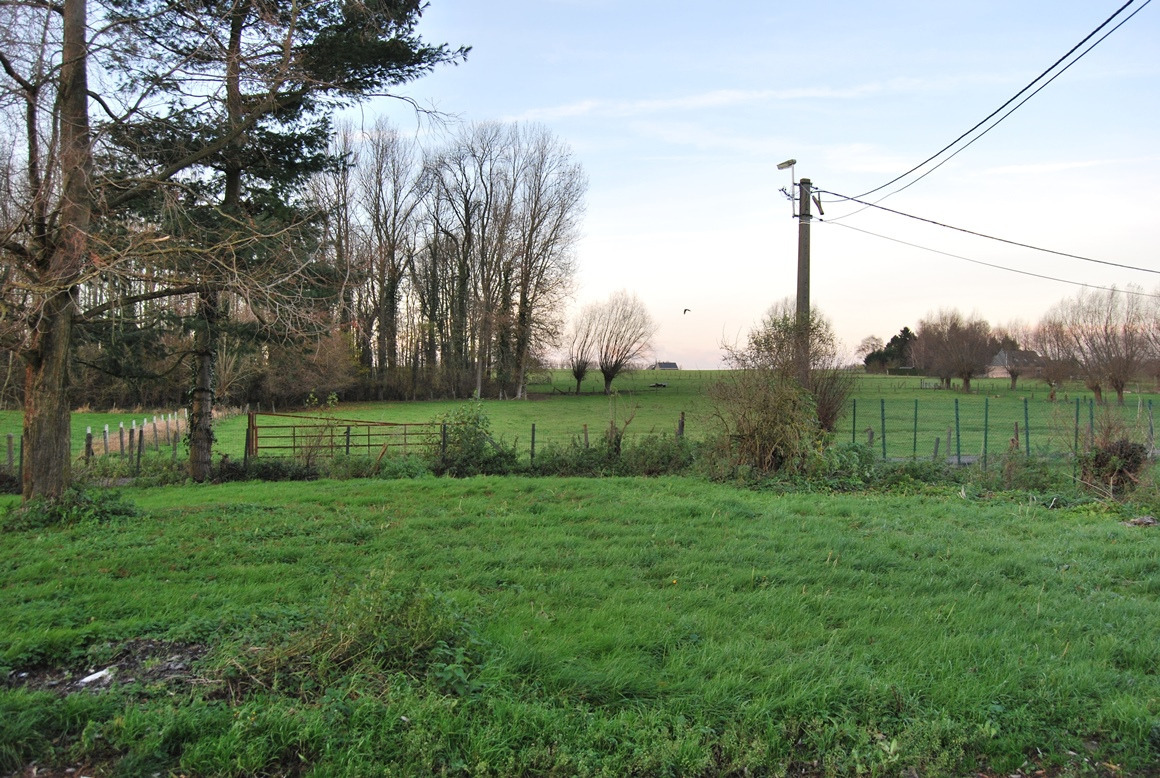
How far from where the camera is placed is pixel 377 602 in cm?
402

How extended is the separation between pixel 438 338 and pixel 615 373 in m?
15.1

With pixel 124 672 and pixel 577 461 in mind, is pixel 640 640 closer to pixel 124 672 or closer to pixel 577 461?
pixel 124 672

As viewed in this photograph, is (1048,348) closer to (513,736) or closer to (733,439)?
(733,439)

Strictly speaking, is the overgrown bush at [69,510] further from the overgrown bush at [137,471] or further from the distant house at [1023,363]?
the distant house at [1023,363]

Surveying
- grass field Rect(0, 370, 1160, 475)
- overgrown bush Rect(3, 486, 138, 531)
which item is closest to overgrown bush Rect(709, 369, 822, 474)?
grass field Rect(0, 370, 1160, 475)

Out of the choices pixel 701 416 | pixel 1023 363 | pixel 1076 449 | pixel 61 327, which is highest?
pixel 1023 363

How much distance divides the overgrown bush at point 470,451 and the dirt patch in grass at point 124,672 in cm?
1072

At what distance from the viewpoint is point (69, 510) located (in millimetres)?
8109

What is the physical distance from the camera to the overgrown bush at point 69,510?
25.7 ft

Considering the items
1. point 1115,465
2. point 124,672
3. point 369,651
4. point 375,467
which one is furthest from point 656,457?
point 124,672

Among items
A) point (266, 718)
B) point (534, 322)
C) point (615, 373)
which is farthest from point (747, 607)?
point (615, 373)

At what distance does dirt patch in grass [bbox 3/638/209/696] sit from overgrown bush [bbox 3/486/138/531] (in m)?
4.86

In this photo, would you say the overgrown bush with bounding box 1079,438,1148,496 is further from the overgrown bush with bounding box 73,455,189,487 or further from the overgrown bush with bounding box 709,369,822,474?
Answer: the overgrown bush with bounding box 73,455,189,487

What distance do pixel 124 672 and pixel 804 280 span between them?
44.5 feet
